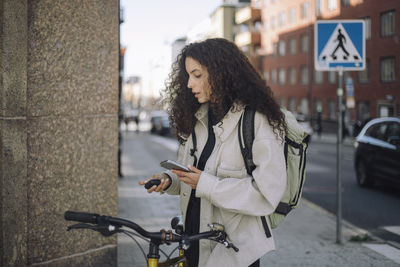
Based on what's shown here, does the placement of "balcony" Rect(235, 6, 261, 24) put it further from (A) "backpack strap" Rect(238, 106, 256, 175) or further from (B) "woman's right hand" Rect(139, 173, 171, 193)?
(A) "backpack strap" Rect(238, 106, 256, 175)

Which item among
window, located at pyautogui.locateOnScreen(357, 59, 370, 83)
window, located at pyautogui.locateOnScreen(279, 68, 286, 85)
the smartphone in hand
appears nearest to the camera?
the smartphone in hand

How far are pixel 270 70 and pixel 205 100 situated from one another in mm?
62671

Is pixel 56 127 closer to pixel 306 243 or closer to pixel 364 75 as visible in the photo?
pixel 306 243

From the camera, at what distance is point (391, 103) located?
122ft

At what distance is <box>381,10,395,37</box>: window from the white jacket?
3509 cm

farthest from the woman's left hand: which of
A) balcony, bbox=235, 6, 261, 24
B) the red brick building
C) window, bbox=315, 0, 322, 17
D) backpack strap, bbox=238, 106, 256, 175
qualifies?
balcony, bbox=235, 6, 261, 24

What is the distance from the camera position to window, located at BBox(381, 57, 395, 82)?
3734 centimetres

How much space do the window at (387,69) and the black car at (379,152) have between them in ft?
82.4

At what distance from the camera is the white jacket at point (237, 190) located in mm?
2721

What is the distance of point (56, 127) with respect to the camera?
4.38m

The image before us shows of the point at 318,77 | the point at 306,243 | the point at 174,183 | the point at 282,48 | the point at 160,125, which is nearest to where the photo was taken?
the point at 174,183

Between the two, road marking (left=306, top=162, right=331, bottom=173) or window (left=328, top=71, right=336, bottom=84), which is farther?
window (left=328, top=71, right=336, bottom=84)

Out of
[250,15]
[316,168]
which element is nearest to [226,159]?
[316,168]

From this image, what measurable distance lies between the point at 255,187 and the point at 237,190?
9cm
